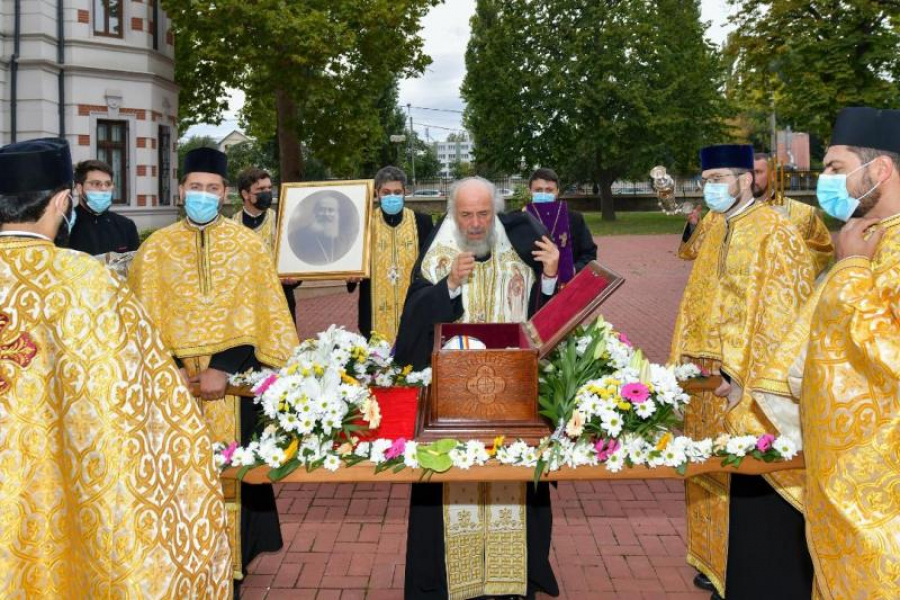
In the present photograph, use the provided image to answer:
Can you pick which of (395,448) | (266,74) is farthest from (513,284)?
(266,74)

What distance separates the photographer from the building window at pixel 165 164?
963 inches

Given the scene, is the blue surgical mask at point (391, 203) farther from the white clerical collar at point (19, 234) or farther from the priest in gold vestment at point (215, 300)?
the white clerical collar at point (19, 234)

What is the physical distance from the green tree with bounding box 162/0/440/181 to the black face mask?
554 inches

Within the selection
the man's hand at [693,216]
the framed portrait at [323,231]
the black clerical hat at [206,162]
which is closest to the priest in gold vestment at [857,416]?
the black clerical hat at [206,162]

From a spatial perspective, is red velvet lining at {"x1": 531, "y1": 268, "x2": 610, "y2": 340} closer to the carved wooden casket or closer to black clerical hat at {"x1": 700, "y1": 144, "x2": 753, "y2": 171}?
the carved wooden casket

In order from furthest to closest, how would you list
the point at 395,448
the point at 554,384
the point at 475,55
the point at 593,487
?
the point at 475,55 → the point at 593,487 → the point at 554,384 → the point at 395,448

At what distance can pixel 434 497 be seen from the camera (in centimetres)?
393

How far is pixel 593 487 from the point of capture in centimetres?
596

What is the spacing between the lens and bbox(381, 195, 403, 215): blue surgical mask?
7136 millimetres

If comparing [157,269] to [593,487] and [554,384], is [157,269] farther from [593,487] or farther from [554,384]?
[593,487]

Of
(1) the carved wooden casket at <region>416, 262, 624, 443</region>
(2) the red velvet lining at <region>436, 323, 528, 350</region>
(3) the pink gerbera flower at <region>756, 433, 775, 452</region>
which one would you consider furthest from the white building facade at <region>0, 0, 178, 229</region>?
(3) the pink gerbera flower at <region>756, 433, 775, 452</region>

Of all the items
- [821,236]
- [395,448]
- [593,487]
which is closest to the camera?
[395,448]

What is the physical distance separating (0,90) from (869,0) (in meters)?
24.6

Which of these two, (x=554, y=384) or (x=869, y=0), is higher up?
(x=869, y=0)
